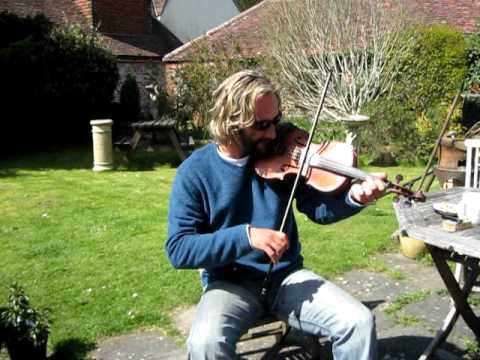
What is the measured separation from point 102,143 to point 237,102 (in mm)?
7296

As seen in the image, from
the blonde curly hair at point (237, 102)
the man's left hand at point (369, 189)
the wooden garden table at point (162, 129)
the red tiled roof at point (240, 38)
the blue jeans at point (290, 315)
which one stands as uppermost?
the red tiled roof at point (240, 38)

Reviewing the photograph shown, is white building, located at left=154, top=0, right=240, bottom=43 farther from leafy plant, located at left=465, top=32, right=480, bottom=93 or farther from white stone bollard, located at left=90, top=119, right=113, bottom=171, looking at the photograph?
white stone bollard, located at left=90, top=119, right=113, bottom=171

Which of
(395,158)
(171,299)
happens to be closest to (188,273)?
(171,299)

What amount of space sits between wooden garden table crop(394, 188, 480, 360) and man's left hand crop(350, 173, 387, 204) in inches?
11.0

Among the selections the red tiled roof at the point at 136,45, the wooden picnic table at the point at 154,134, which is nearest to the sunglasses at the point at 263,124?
the wooden picnic table at the point at 154,134

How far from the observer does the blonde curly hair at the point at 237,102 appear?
2359mm

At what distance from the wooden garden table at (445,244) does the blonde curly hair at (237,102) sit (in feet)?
2.88

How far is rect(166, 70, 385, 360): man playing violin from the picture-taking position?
2188 millimetres

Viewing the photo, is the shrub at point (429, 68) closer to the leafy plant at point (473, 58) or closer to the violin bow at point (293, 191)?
the leafy plant at point (473, 58)

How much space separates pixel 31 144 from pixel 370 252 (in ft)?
32.4

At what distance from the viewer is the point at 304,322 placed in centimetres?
232

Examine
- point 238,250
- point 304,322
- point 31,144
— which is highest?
point 238,250

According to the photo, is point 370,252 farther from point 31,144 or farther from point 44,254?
point 31,144

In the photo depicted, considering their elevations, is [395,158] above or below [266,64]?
below
